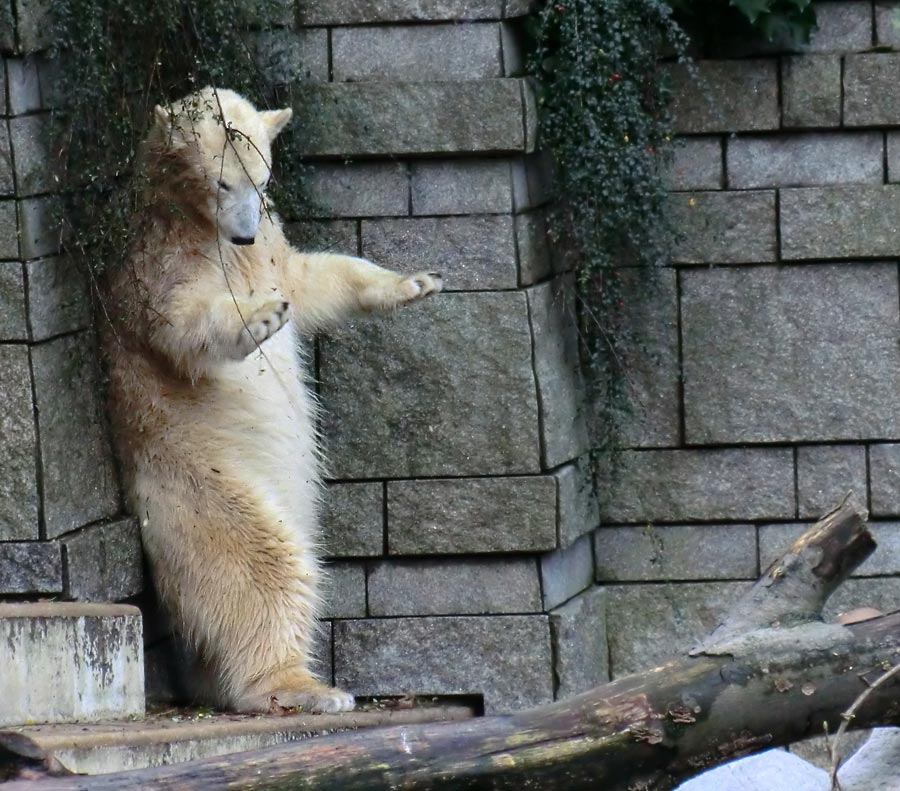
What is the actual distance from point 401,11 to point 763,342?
1641mm

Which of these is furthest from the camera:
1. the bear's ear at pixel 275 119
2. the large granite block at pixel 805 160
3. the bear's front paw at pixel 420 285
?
the large granite block at pixel 805 160

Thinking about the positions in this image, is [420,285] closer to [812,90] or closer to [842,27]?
[812,90]

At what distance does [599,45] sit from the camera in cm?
520

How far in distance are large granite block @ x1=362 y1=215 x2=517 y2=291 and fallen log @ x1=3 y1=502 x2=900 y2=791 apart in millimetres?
1905

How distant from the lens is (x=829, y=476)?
18.5ft

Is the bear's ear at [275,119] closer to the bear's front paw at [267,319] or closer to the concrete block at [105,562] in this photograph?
the bear's front paw at [267,319]

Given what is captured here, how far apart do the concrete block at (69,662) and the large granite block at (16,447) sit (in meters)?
0.24

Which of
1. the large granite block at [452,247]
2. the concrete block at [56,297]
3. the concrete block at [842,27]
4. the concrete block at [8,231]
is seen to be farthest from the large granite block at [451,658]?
the concrete block at [842,27]

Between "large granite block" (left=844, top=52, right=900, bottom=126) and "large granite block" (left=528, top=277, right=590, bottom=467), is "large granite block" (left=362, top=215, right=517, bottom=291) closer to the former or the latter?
"large granite block" (left=528, top=277, right=590, bottom=467)

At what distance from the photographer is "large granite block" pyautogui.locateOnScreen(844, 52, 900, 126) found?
5.44 m

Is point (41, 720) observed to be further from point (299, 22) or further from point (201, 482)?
point (299, 22)

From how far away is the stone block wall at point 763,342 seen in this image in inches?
216

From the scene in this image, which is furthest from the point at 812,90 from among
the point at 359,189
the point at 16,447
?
the point at 16,447

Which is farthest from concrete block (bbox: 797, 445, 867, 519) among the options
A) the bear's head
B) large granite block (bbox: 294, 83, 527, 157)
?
the bear's head
